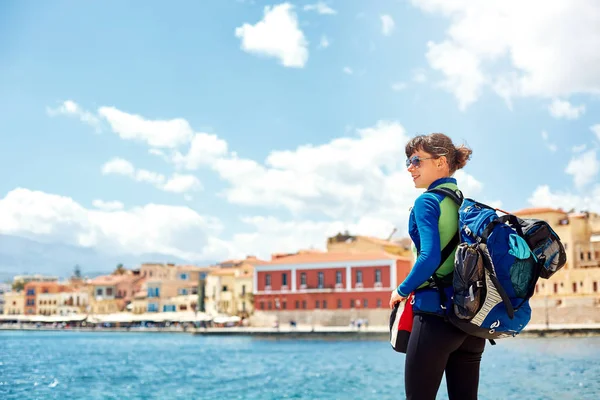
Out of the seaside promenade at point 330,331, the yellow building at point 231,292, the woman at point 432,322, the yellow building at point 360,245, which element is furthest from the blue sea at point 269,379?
the yellow building at point 231,292

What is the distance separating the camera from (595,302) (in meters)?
54.0

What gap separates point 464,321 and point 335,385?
1748 cm

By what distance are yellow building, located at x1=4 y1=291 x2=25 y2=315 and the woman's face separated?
109927 millimetres

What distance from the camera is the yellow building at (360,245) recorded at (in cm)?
6831

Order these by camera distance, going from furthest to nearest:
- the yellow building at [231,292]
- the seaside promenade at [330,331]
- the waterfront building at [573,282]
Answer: the yellow building at [231,292], the waterfront building at [573,282], the seaside promenade at [330,331]

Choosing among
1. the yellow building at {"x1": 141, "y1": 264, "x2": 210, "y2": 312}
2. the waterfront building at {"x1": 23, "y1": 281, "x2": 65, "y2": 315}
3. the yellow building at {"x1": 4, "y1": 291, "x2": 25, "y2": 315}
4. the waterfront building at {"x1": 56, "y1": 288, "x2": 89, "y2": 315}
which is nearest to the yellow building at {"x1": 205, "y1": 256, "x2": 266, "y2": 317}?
the yellow building at {"x1": 141, "y1": 264, "x2": 210, "y2": 312}

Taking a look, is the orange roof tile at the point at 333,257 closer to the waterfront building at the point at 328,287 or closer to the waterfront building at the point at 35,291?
the waterfront building at the point at 328,287

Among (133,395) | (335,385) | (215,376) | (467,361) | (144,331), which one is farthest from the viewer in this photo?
(144,331)

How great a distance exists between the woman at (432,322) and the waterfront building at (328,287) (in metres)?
55.2

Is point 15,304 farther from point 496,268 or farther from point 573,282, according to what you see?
point 496,268

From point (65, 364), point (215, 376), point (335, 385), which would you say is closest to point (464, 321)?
point (335, 385)

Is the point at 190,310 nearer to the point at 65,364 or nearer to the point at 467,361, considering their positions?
the point at 65,364

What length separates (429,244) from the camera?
3076mm

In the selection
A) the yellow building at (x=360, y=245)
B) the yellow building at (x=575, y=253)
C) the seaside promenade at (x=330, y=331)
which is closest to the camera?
the seaside promenade at (x=330, y=331)
